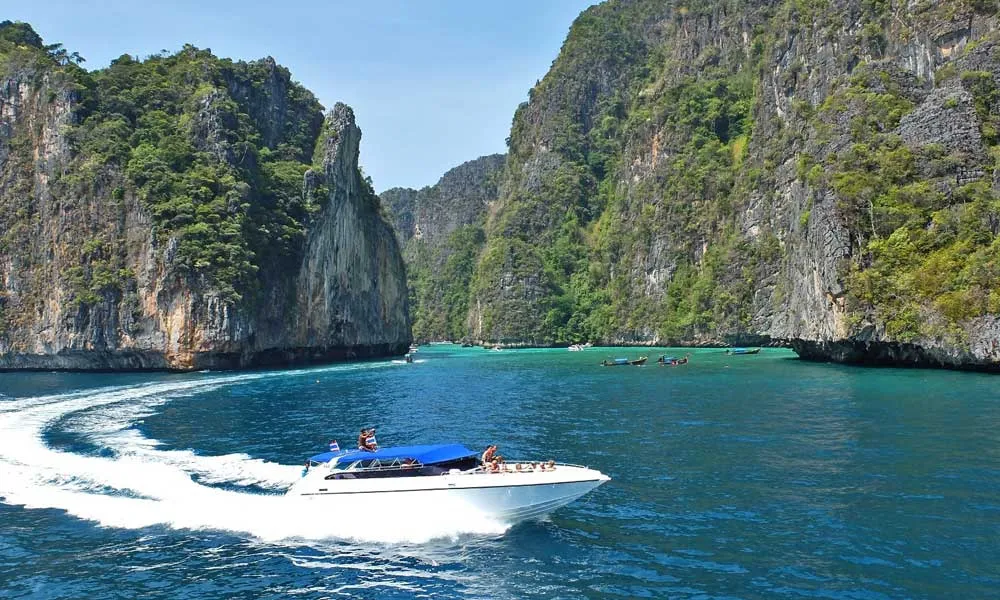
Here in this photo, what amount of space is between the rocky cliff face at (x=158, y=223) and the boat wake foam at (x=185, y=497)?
145 ft

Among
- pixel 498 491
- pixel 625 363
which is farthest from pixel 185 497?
pixel 625 363

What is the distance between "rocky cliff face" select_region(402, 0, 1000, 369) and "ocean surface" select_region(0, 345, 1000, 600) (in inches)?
891

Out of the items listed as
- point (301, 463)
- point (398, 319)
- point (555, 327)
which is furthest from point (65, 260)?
Answer: point (555, 327)

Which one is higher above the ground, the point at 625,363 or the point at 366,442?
the point at 366,442

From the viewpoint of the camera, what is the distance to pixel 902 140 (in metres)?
73.6

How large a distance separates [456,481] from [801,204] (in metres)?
81.4

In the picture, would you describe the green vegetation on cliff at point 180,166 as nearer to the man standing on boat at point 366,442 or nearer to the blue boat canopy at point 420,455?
the man standing on boat at point 366,442

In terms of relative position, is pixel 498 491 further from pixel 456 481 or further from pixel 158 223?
pixel 158 223

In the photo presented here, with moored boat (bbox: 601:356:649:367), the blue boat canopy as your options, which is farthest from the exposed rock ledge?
the blue boat canopy

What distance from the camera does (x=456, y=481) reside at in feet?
68.8

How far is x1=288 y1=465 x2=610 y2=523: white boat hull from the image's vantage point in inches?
814

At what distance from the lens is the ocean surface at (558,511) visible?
16.7m

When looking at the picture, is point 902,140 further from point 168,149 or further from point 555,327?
point 555,327

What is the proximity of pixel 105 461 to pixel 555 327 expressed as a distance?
485 feet
